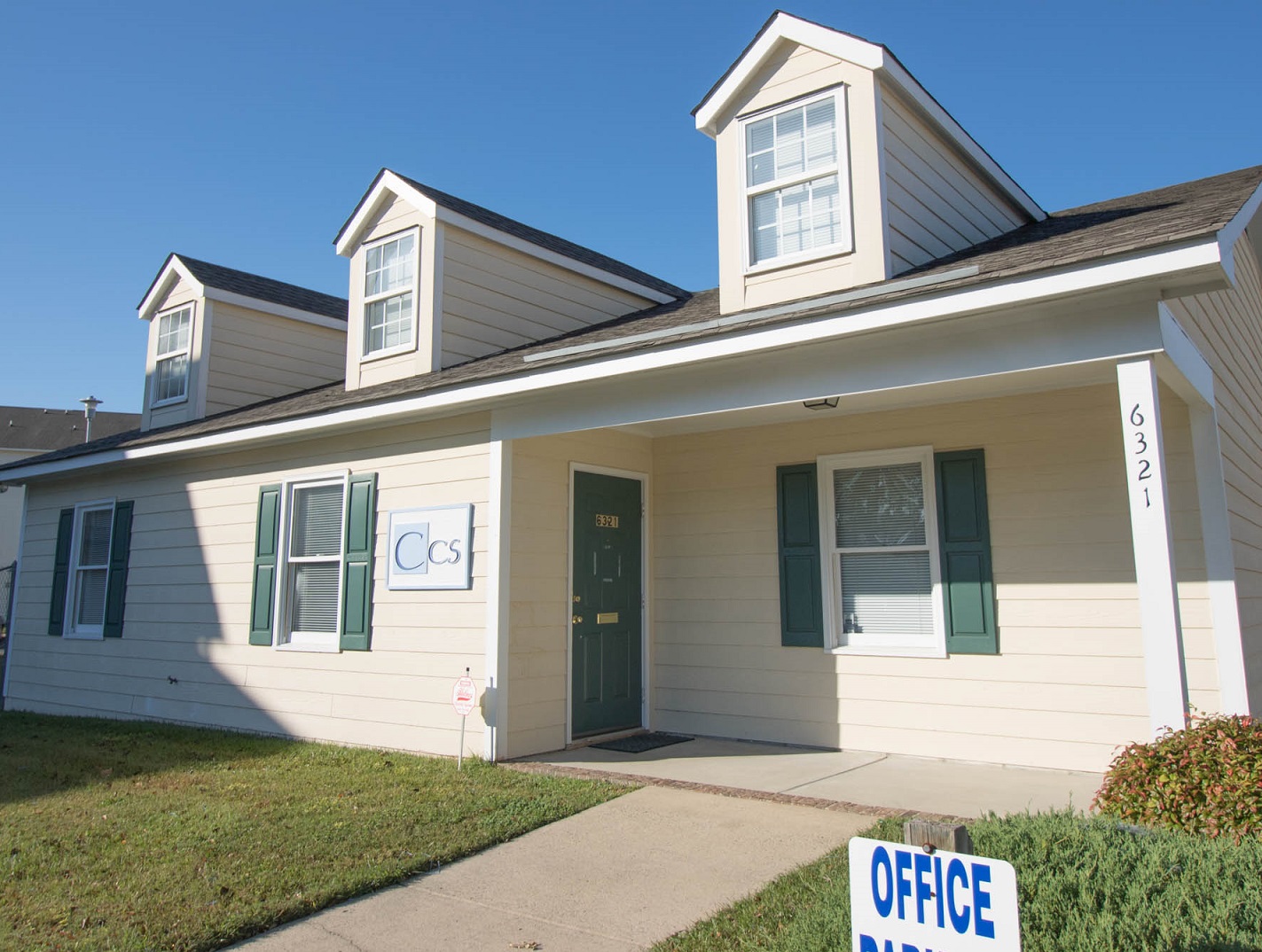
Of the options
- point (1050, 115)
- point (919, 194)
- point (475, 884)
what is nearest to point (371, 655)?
point (475, 884)

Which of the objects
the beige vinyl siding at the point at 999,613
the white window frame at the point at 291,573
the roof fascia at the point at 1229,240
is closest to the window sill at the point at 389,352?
the white window frame at the point at 291,573

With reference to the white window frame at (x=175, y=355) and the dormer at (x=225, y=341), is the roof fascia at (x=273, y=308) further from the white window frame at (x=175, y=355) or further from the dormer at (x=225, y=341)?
the white window frame at (x=175, y=355)

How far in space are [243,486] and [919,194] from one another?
23.6 feet

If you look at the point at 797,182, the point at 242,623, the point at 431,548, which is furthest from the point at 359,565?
the point at 797,182

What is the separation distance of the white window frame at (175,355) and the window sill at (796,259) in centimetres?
824

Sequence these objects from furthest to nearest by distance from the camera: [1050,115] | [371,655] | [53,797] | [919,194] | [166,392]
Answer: [166,392] → [1050,115] → [371,655] → [919,194] → [53,797]

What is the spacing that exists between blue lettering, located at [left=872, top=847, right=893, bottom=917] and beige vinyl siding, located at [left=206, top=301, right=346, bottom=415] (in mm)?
11366

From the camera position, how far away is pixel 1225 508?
231 inches

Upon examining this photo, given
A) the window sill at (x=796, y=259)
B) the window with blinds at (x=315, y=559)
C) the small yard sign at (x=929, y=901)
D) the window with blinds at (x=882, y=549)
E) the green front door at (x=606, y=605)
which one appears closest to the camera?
the small yard sign at (x=929, y=901)

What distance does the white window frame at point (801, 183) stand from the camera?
664cm

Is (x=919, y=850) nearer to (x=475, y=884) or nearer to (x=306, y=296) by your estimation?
(x=475, y=884)

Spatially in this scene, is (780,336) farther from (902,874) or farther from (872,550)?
(902,874)

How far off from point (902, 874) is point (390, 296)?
845 cm

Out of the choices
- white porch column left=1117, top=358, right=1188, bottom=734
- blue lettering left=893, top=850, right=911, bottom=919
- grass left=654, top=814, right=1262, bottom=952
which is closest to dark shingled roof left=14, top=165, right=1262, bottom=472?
white porch column left=1117, top=358, right=1188, bottom=734
